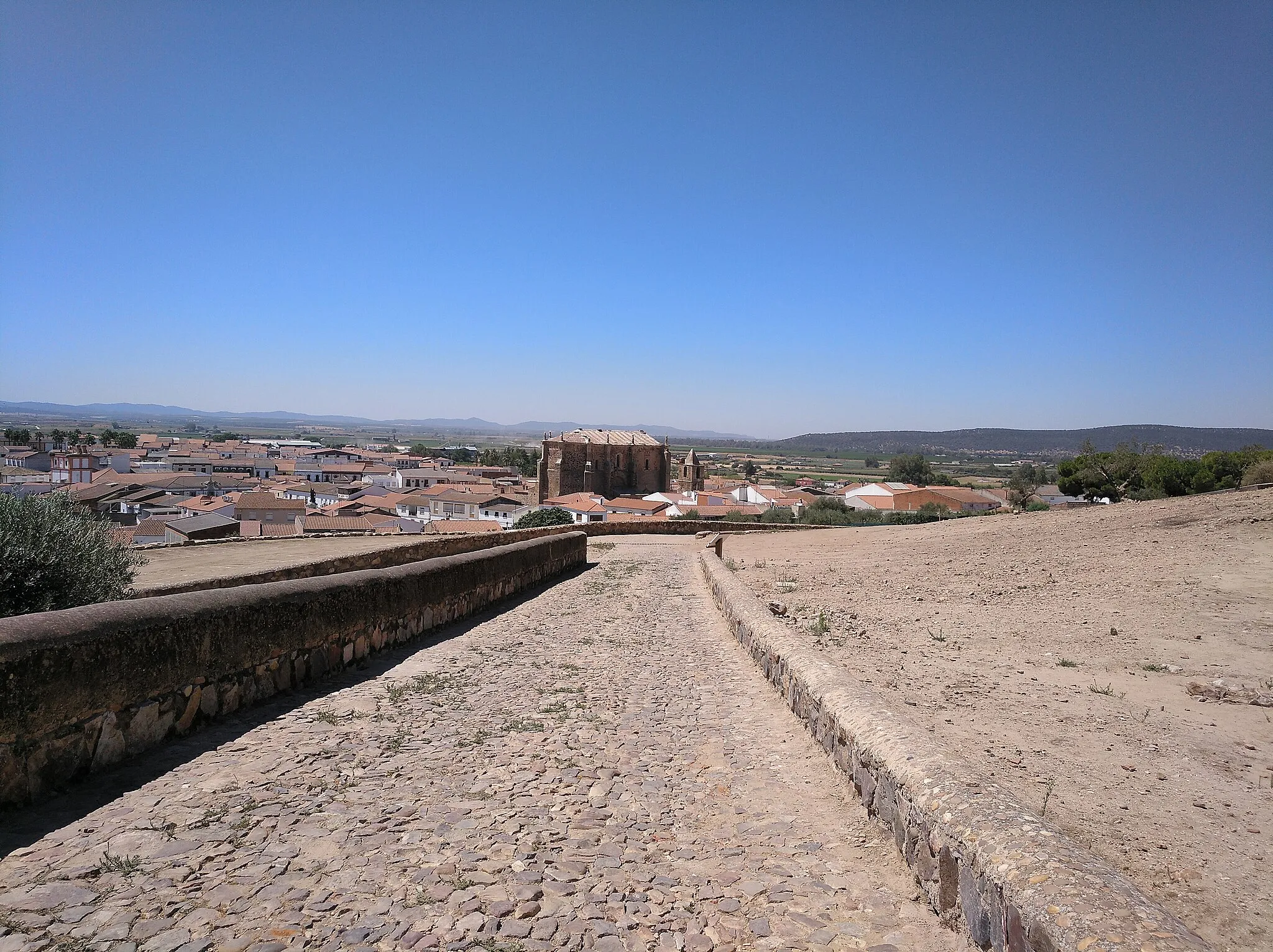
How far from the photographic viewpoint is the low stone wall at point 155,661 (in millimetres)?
3373

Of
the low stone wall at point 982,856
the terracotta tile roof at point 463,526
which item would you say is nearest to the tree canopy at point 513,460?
the terracotta tile roof at point 463,526

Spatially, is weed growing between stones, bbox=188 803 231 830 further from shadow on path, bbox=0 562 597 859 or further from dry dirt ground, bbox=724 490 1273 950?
dry dirt ground, bbox=724 490 1273 950

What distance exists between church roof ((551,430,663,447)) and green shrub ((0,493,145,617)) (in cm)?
5006

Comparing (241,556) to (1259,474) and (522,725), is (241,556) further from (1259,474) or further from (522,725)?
(1259,474)

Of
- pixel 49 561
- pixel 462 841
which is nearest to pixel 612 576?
pixel 49 561

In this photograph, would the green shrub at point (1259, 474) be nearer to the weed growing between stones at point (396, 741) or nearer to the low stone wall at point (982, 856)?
the low stone wall at point (982, 856)

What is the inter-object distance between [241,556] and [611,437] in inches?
1865

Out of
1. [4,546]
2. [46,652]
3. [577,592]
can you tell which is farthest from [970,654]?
[4,546]

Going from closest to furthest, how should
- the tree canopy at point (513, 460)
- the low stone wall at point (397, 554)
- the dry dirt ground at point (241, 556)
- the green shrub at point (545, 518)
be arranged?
the low stone wall at point (397, 554)
the dry dirt ground at point (241, 556)
the green shrub at point (545, 518)
the tree canopy at point (513, 460)

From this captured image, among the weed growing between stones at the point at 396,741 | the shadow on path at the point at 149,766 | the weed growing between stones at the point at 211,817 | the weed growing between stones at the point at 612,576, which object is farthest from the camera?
the weed growing between stones at the point at 612,576

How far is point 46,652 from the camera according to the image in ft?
11.3

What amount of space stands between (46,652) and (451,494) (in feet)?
186

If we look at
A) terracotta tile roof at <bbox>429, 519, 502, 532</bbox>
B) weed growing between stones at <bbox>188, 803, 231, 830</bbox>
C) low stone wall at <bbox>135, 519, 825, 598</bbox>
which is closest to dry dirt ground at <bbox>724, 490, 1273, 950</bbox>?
weed growing between stones at <bbox>188, 803, 231, 830</bbox>

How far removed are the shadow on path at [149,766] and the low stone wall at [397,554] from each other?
4.26 feet
